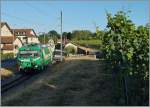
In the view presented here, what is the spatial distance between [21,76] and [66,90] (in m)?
12.9

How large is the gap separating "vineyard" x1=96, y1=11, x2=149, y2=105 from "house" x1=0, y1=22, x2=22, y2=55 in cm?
7783

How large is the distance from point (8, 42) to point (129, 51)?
8671 centimetres

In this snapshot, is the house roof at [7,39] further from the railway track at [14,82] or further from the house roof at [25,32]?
the railway track at [14,82]

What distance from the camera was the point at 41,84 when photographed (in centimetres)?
3209

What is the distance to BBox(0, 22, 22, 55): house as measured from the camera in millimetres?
103344

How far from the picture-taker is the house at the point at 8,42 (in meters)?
103

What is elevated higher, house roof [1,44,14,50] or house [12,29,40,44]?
house [12,29,40,44]

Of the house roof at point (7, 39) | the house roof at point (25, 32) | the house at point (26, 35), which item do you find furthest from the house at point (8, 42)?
the house roof at point (25, 32)

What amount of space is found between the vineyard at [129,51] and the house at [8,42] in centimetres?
7783

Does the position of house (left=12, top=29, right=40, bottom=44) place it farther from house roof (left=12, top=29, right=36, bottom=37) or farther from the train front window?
the train front window

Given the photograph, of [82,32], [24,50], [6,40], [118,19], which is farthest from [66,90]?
[82,32]

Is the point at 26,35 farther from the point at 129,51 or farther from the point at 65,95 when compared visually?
the point at 129,51

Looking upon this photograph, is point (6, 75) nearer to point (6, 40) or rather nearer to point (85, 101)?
point (85, 101)

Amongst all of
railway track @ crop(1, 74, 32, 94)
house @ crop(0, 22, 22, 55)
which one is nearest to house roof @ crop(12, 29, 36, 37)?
house @ crop(0, 22, 22, 55)
